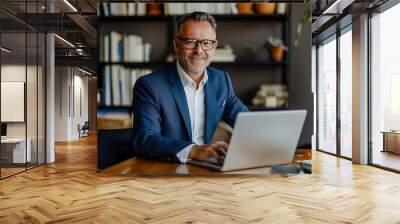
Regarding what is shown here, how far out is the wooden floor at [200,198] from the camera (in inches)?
141

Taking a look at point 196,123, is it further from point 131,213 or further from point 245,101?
point 131,213

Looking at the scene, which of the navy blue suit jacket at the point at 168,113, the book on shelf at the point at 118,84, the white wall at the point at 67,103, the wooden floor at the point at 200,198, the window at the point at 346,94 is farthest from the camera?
the white wall at the point at 67,103

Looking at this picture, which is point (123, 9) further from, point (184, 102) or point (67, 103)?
point (67, 103)

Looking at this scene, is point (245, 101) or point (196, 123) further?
point (245, 101)

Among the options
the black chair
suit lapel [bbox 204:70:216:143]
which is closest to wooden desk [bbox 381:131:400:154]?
suit lapel [bbox 204:70:216:143]

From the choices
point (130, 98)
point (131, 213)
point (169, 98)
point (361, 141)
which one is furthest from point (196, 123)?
point (361, 141)

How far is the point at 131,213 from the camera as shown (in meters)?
3.72

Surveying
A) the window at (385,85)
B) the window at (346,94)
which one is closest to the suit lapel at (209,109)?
the window at (385,85)

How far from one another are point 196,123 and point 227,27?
2.75 feet

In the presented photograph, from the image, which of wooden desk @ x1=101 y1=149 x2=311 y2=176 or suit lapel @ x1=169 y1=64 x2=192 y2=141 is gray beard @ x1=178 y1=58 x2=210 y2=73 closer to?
suit lapel @ x1=169 y1=64 x2=192 y2=141

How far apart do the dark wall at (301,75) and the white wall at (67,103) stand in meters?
11.7

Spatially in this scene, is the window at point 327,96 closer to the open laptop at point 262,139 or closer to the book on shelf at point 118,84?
the book on shelf at point 118,84

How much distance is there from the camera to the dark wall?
3240 millimetres

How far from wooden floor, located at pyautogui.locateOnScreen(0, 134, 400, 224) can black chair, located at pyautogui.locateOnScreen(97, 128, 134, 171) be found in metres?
0.51
